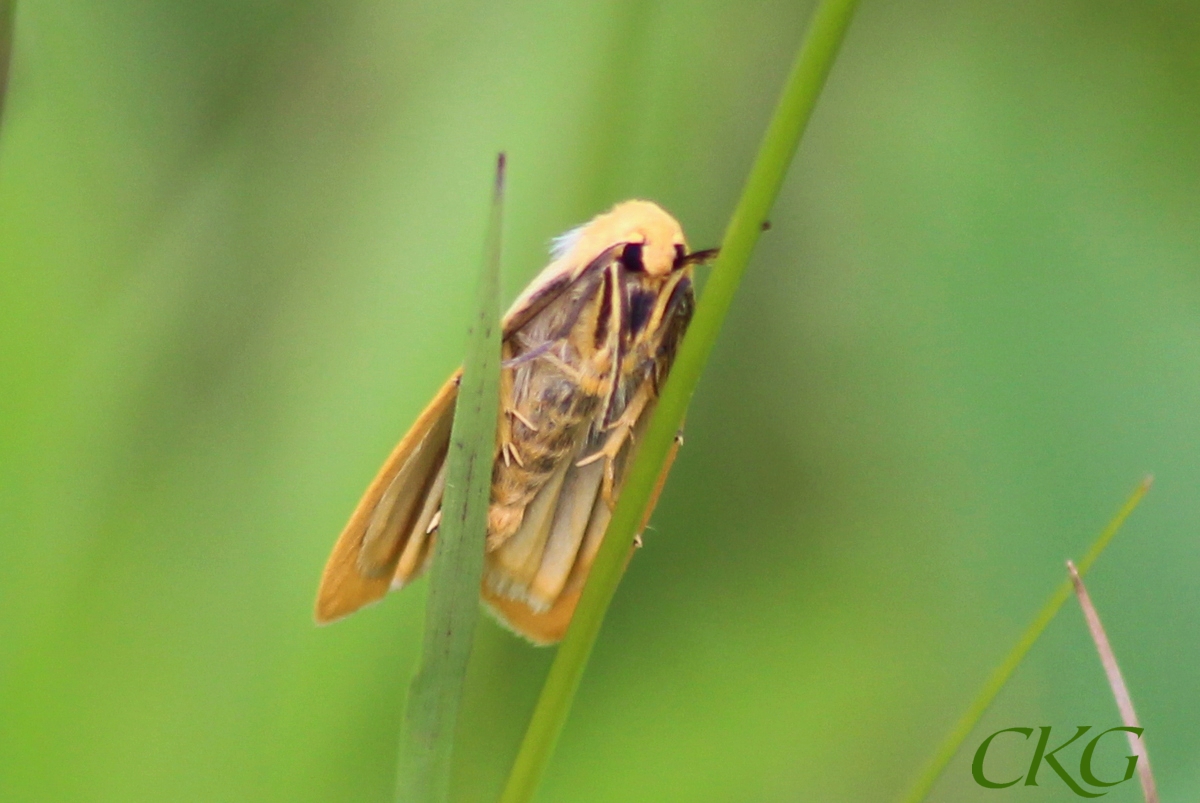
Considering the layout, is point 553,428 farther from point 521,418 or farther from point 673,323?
point 673,323

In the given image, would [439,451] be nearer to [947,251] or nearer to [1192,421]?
[947,251]

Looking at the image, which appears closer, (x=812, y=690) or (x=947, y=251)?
(x=812, y=690)

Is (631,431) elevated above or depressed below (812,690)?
above

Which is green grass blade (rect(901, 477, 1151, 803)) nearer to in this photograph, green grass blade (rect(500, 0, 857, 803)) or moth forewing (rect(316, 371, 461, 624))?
green grass blade (rect(500, 0, 857, 803))

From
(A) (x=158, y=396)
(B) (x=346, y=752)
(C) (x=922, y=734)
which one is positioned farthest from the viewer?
(C) (x=922, y=734)

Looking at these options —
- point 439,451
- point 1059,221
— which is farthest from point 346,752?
point 1059,221

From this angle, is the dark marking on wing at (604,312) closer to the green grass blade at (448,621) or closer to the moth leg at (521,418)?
the moth leg at (521,418)

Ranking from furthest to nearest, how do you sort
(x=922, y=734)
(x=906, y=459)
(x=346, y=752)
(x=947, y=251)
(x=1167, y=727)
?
(x=906, y=459) → (x=947, y=251) → (x=922, y=734) → (x=1167, y=727) → (x=346, y=752)

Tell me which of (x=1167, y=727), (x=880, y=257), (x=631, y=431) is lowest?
(x=1167, y=727)
